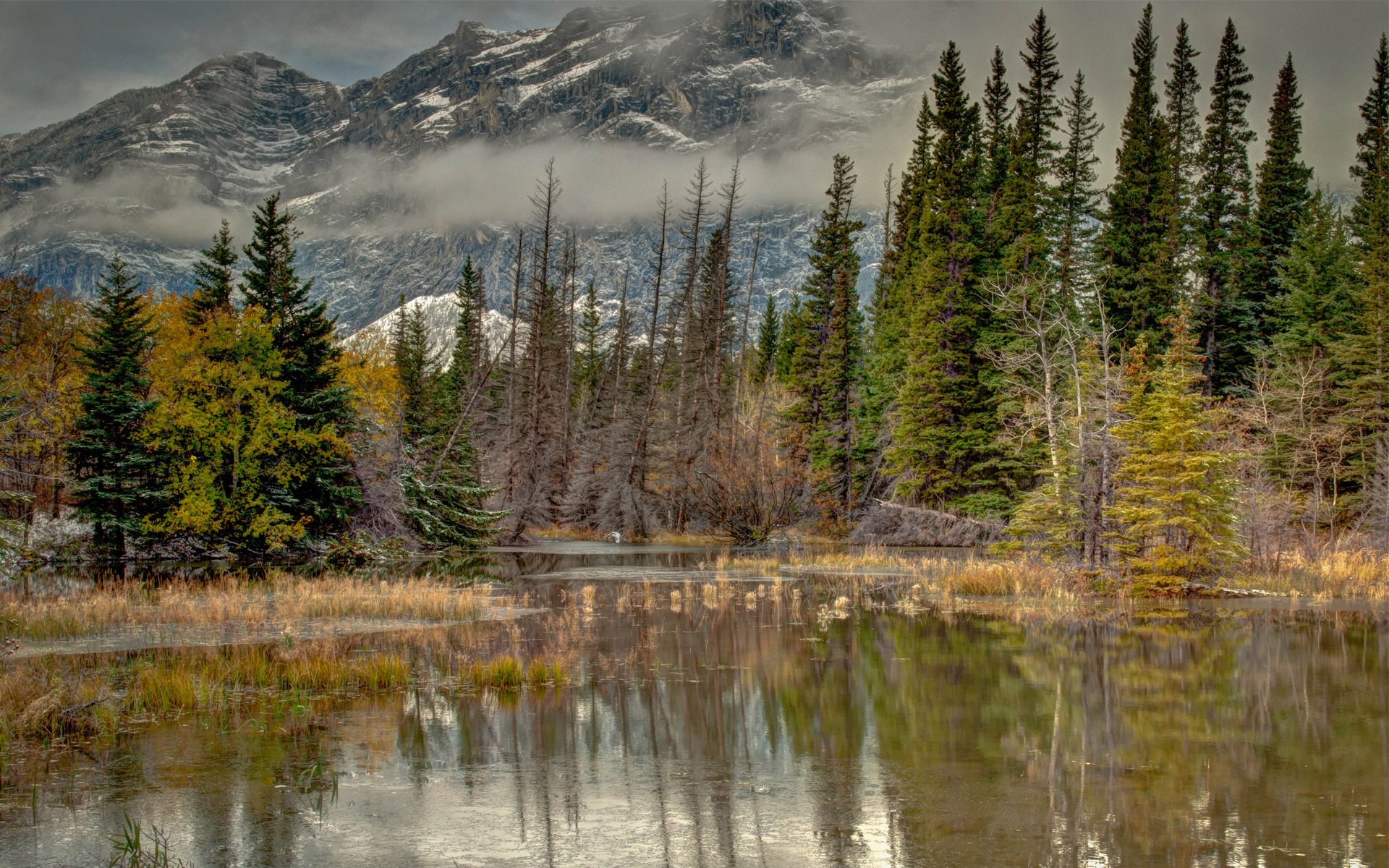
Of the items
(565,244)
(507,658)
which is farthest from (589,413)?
(507,658)

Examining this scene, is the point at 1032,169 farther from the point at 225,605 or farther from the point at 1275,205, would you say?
the point at 225,605

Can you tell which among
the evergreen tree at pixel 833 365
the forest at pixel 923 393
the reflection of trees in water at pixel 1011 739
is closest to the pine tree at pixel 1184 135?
the forest at pixel 923 393

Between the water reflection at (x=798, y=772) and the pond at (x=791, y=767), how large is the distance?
41 millimetres

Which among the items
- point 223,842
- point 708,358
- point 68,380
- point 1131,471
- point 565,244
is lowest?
point 223,842

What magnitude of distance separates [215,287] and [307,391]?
5900mm

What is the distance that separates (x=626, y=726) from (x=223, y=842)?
16.6 feet

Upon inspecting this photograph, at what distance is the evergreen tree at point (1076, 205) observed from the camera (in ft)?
153

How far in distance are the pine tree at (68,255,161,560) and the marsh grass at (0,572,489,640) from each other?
11087mm

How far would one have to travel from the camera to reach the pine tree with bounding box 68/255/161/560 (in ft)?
121

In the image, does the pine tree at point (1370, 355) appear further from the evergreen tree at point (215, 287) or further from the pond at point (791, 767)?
the evergreen tree at point (215, 287)

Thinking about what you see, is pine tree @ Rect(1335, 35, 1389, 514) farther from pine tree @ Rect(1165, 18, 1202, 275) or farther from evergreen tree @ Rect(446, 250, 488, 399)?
evergreen tree @ Rect(446, 250, 488, 399)

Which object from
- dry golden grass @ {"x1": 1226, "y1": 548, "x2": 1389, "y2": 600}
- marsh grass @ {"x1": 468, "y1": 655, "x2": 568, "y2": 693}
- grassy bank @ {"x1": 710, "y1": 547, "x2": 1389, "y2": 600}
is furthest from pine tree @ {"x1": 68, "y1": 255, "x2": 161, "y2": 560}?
dry golden grass @ {"x1": 1226, "y1": 548, "x2": 1389, "y2": 600}

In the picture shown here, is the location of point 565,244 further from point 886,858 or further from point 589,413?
point 886,858

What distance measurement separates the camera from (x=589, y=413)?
255ft
